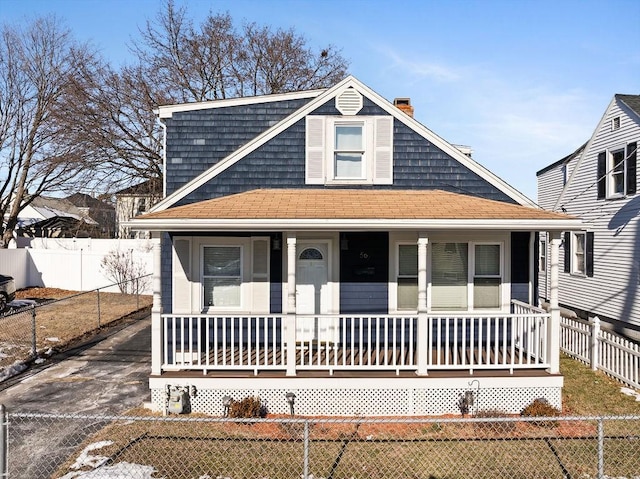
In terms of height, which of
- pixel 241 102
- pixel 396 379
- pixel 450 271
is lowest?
pixel 396 379

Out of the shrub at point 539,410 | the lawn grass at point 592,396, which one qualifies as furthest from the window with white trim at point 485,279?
the shrub at point 539,410

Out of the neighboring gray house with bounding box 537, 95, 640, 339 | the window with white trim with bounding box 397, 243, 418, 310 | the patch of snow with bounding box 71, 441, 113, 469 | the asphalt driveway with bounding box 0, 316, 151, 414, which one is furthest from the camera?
the neighboring gray house with bounding box 537, 95, 640, 339

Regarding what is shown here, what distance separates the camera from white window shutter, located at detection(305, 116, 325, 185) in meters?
10.3

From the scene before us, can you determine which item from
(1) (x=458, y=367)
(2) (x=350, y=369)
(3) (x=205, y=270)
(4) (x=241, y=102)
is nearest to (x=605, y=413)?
(1) (x=458, y=367)

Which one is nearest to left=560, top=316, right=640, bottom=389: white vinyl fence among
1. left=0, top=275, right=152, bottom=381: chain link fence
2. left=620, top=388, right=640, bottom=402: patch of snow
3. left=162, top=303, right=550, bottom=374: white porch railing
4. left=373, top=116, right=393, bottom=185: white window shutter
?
left=620, top=388, right=640, bottom=402: patch of snow

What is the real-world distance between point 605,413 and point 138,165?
73.3 feet

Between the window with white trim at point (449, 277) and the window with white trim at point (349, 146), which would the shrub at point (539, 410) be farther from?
the window with white trim at point (349, 146)

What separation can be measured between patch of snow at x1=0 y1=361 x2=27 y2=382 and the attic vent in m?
9.36

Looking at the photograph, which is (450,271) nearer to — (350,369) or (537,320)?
(537,320)

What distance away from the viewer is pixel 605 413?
823 cm

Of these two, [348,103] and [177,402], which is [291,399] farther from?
[348,103]

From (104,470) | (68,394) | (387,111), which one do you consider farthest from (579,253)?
(104,470)

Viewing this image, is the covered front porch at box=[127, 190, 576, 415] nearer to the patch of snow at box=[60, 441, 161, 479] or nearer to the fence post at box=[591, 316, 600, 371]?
the patch of snow at box=[60, 441, 161, 479]

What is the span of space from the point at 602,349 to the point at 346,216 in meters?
7.32
